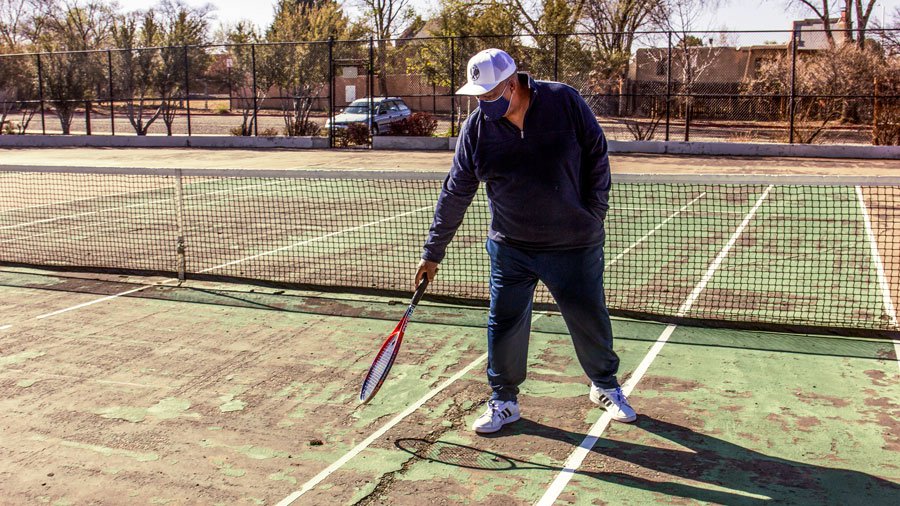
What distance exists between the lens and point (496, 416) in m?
5.04

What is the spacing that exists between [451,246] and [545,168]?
Answer: 20.1 ft

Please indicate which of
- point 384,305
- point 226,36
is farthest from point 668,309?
point 226,36

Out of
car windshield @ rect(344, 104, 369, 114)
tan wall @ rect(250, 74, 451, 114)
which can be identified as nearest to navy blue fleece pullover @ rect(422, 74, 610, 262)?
car windshield @ rect(344, 104, 369, 114)

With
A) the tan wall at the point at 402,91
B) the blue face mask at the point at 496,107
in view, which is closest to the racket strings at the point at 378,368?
the blue face mask at the point at 496,107

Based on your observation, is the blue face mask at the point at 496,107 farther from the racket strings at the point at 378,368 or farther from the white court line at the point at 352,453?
the white court line at the point at 352,453

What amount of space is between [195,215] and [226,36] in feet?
127

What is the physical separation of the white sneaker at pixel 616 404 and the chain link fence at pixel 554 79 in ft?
72.1

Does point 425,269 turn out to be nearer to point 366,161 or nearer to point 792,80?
point 366,161

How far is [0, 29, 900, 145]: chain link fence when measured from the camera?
27.6 meters

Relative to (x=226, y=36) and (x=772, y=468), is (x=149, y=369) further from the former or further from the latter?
(x=226, y=36)

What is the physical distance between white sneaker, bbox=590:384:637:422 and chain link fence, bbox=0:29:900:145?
22.0 metres

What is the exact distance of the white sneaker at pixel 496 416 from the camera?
16.4 ft

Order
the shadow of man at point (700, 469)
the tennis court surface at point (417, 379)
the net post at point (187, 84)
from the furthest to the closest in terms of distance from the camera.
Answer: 1. the net post at point (187, 84)
2. the tennis court surface at point (417, 379)
3. the shadow of man at point (700, 469)

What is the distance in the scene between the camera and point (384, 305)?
7.98m
